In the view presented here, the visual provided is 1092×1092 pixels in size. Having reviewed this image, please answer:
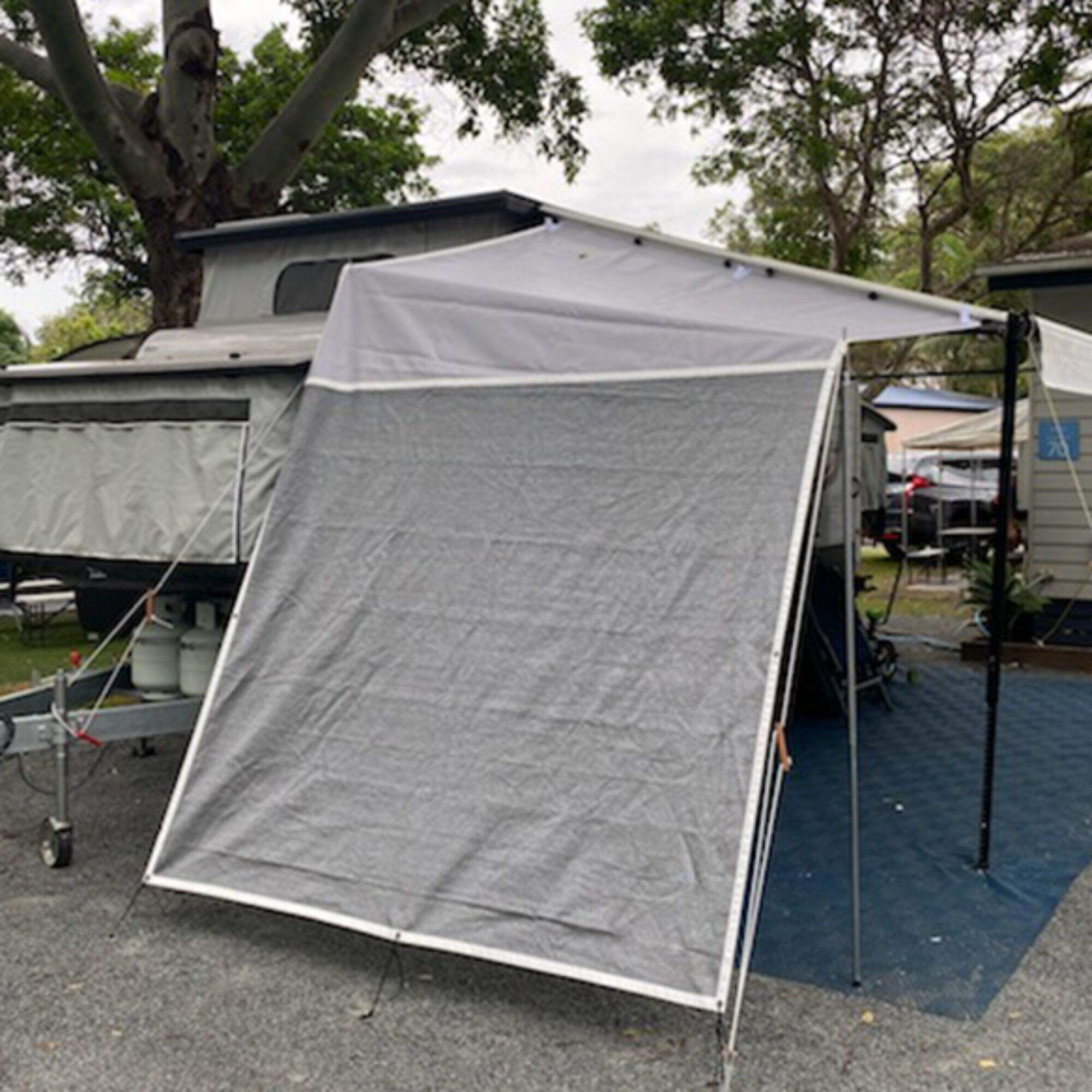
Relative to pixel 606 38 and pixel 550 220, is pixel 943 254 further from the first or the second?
pixel 550 220

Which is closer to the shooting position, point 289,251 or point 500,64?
point 289,251

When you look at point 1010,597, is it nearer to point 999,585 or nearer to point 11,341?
point 999,585

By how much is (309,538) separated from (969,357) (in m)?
30.9

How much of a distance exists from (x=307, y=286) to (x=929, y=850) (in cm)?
431

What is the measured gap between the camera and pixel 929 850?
5.10 m

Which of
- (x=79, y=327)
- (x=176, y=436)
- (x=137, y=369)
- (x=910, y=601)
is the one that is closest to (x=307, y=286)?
(x=137, y=369)

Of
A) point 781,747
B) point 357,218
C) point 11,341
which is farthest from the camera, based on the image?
point 11,341

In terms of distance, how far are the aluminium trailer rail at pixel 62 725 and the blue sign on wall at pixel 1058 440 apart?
732 cm

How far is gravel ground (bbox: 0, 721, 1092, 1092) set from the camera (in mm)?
3238

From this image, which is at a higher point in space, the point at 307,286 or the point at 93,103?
the point at 93,103

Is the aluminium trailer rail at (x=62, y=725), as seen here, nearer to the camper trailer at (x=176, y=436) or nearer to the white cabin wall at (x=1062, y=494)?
the camper trailer at (x=176, y=436)

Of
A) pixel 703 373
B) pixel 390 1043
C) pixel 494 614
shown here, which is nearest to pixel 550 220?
pixel 703 373

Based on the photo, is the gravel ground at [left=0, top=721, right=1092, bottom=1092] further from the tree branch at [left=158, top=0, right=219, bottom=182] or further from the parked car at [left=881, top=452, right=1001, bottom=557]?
the parked car at [left=881, top=452, right=1001, bottom=557]

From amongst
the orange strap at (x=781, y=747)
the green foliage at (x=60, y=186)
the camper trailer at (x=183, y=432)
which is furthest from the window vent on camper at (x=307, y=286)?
the green foliage at (x=60, y=186)
